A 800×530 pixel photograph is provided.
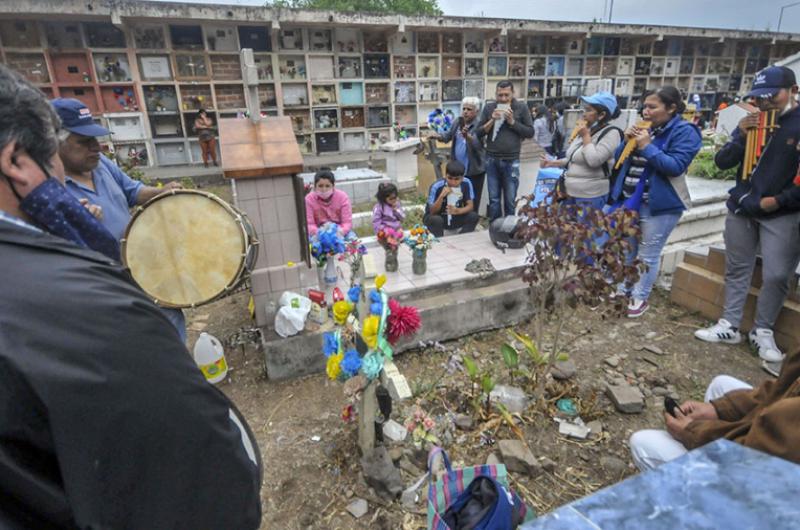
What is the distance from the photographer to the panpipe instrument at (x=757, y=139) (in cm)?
310

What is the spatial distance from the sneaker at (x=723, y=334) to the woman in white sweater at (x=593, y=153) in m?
1.42

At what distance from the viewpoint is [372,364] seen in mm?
2088

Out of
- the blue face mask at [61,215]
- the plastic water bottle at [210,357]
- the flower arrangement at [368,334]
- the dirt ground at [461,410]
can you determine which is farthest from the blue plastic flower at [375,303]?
the plastic water bottle at [210,357]

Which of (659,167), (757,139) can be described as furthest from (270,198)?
(757,139)

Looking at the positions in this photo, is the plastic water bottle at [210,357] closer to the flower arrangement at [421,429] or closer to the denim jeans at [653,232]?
the flower arrangement at [421,429]

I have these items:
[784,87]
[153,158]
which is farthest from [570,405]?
[153,158]

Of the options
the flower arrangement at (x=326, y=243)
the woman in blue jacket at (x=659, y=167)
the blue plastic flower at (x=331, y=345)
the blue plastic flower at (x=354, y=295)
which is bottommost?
the blue plastic flower at (x=331, y=345)

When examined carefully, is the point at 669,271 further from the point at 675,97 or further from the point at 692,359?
the point at 675,97

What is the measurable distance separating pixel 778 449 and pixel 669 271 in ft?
14.0

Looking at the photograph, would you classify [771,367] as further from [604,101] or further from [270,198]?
[270,198]

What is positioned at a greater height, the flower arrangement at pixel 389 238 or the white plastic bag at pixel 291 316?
the flower arrangement at pixel 389 238

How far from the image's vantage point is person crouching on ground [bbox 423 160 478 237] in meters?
5.00

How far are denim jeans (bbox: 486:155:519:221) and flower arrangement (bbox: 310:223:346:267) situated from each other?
2485 millimetres

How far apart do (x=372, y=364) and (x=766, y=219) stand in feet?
10.6
